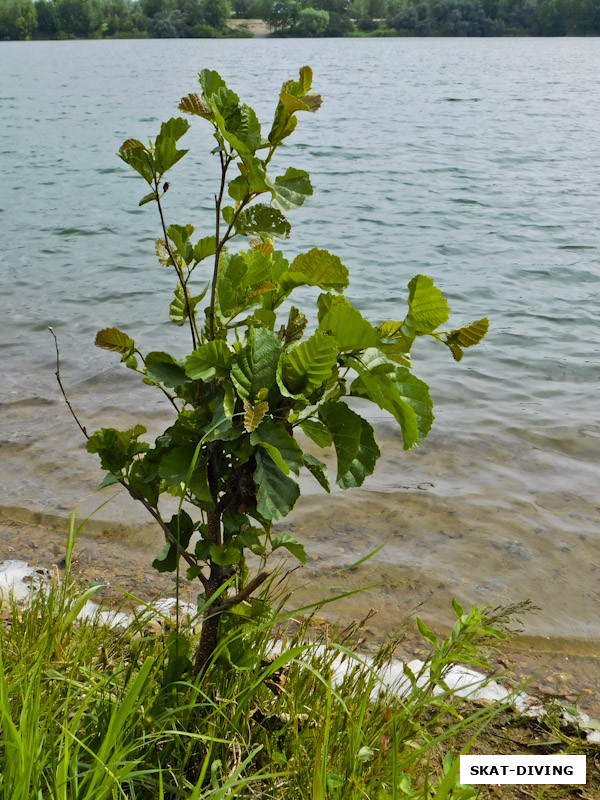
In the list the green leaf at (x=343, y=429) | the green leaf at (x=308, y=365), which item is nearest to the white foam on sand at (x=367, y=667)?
the green leaf at (x=343, y=429)

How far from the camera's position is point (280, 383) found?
57.1 inches

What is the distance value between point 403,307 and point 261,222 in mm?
5760

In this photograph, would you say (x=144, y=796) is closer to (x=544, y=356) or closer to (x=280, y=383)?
(x=280, y=383)

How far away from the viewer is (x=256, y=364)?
151cm

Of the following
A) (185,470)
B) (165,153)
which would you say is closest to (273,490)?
(185,470)

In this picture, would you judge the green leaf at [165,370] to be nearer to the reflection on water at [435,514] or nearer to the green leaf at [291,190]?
the green leaf at [291,190]

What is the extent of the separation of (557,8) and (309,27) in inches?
924

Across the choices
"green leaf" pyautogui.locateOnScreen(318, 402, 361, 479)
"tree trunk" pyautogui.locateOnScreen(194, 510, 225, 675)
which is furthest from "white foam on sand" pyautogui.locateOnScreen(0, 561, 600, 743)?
"green leaf" pyautogui.locateOnScreen(318, 402, 361, 479)

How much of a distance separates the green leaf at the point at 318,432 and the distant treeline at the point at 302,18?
79.0 metres

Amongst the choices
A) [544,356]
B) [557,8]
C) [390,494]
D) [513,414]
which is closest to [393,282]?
[544,356]

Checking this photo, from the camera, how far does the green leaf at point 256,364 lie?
59.1 inches

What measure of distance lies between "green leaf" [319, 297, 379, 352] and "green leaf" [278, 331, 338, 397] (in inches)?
1.6

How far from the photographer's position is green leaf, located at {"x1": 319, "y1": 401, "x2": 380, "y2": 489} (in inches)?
59.1

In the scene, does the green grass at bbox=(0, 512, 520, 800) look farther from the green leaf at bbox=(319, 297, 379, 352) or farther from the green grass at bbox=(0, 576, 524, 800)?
the green leaf at bbox=(319, 297, 379, 352)
